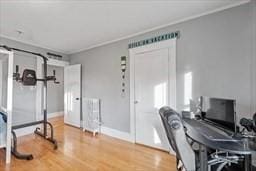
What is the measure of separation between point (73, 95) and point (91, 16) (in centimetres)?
299

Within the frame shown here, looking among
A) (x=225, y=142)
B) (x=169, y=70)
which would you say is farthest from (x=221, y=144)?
(x=169, y=70)

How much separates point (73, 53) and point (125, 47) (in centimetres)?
A: 227

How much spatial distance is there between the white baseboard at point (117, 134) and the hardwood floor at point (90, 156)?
118 millimetres

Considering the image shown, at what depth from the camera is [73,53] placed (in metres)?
5.15

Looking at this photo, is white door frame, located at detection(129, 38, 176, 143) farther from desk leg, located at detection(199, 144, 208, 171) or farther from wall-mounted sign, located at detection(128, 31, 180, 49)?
desk leg, located at detection(199, 144, 208, 171)

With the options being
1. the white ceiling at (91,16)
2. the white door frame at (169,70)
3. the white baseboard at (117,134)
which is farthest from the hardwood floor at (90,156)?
the white ceiling at (91,16)

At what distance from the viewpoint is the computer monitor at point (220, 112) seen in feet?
5.60

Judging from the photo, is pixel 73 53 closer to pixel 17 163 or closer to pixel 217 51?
pixel 17 163

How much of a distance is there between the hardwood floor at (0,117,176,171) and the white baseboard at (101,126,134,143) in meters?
0.12

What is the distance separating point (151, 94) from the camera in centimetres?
324

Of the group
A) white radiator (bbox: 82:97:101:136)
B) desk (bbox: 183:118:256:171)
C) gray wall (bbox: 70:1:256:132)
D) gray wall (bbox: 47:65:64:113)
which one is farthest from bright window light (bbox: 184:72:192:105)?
gray wall (bbox: 47:65:64:113)

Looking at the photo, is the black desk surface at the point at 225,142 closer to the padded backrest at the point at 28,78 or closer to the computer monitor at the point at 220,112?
the computer monitor at the point at 220,112

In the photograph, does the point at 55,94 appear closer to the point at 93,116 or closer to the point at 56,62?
the point at 56,62

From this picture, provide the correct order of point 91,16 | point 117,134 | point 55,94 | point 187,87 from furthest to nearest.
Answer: point 55,94 → point 117,134 → point 187,87 → point 91,16
